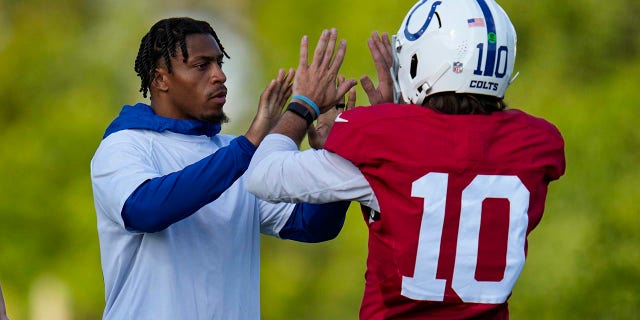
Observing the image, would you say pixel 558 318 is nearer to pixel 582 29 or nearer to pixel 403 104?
pixel 582 29

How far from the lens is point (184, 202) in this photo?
3.88 metres

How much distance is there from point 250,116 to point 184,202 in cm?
970

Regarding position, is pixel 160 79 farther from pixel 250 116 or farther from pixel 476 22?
pixel 250 116

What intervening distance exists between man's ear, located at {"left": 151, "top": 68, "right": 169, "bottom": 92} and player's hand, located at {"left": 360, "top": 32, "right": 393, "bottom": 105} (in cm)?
96

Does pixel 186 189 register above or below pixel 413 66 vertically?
below

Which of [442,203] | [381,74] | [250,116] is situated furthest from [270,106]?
[250,116]

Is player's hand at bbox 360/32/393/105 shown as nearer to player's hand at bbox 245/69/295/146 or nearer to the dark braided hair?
player's hand at bbox 245/69/295/146

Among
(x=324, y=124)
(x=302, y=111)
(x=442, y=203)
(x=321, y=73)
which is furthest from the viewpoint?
(x=324, y=124)

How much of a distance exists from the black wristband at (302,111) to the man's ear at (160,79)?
2.91 feet

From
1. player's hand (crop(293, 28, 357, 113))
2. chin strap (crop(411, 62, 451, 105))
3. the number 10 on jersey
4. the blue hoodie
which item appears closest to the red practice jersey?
the number 10 on jersey

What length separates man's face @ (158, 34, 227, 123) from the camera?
4480mm

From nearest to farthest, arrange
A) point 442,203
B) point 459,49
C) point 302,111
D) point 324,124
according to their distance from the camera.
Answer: point 442,203 < point 459,49 < point 302,111 < point 324,124

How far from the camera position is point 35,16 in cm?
1578

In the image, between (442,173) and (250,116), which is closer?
(442,173)
